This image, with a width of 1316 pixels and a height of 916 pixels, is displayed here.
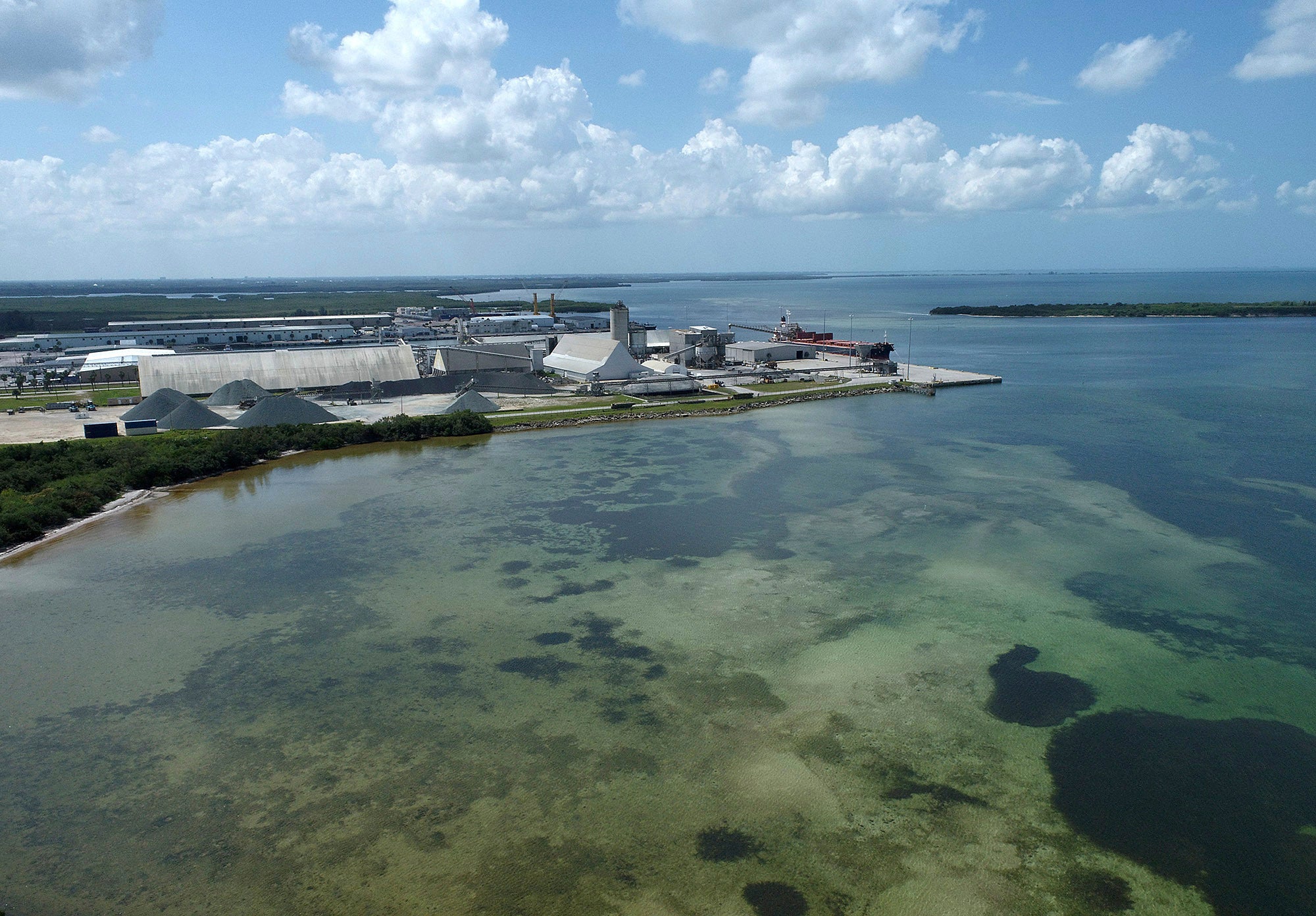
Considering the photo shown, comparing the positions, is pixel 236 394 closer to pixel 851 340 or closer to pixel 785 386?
pixel 785 386

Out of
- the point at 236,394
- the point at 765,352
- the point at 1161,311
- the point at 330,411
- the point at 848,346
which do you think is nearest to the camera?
the point at 330,411

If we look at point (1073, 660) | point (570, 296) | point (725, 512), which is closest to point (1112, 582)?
point (1073, 660)

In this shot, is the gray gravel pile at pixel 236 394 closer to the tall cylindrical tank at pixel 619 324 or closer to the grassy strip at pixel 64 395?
the grassy strip at pixel 64 395

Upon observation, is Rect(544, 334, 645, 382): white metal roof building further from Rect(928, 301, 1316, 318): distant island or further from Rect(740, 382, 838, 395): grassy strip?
Rect(928, 301, 1316, 318): distant island

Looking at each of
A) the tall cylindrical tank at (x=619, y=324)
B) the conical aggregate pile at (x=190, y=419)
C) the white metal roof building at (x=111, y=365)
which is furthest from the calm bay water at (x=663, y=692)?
the white metal roof building at (x=111, y=365)

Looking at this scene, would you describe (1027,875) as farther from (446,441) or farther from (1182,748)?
(446,441)

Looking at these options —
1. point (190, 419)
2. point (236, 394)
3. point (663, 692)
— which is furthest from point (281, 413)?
point (663, 692)

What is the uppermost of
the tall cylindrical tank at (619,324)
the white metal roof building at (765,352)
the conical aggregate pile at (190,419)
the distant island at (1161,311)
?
the distant island at (1161,311)
